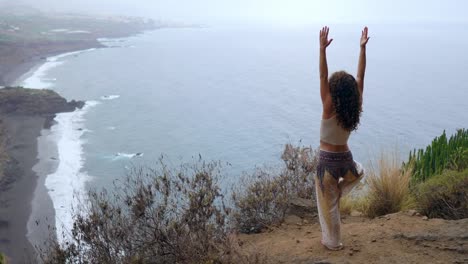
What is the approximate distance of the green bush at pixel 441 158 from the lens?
24.4 feet

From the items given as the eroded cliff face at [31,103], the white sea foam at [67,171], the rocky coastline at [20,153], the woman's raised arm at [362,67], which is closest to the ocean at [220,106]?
the white sea foam at [67,171]

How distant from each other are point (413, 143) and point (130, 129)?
76.5 feet

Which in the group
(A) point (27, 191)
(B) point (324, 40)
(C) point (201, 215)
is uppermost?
(B) point (324, 40)

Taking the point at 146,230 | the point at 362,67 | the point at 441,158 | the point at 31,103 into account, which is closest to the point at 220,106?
the point at 31,103

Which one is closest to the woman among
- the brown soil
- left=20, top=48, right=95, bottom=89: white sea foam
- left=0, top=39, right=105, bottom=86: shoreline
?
the brown soil

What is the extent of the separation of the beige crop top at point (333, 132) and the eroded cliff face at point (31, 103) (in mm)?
41830

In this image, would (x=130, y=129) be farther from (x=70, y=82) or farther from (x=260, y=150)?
(x=70, y=82)

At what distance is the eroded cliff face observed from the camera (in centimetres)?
4206

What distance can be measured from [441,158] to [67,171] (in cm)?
2648

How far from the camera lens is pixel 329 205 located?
450 cm

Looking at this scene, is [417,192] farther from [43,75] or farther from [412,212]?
[43,75]

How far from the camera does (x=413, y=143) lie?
3500 cm

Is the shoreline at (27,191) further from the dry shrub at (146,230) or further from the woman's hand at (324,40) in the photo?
the woman's hand at (324,40)

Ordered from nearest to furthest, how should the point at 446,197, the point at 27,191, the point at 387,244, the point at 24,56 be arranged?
the point at 387,244 → the point at 446,197 → the point at 27,191 → the point at 24,56
